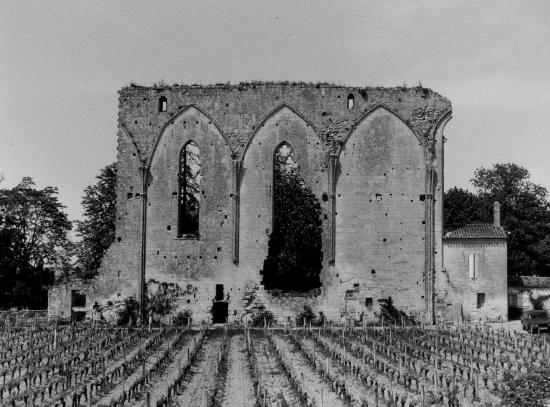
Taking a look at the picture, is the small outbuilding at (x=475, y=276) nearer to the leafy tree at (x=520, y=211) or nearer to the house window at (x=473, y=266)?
the house window at (x=473, y=266)

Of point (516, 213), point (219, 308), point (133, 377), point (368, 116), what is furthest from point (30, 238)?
point (516, 213)

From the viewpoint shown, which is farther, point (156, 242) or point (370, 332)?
point (156, 242)

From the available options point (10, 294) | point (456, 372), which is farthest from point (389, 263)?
point (10, 294)

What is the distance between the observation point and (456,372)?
71.1 feet

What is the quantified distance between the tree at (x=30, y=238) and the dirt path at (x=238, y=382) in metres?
19.9

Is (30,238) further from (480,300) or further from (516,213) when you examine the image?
(516,213)

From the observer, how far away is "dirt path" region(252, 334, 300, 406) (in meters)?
17.6

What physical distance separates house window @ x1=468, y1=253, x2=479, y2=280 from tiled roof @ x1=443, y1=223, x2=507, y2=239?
2.96ft

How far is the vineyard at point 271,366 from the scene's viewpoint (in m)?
17.4

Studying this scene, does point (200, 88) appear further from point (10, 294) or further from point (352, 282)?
→ point (10, 294)

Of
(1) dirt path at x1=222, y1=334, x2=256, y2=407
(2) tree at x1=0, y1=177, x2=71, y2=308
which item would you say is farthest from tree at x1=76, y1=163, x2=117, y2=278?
(1) dirt path at x1=222, y1=334, x2=256, y2=407

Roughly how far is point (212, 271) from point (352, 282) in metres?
6.31

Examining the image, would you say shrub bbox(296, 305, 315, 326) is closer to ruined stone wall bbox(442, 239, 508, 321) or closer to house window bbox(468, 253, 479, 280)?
ruined stone wall bbox(442, 239, 508, 321)

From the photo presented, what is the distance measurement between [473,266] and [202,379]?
1789 cm
